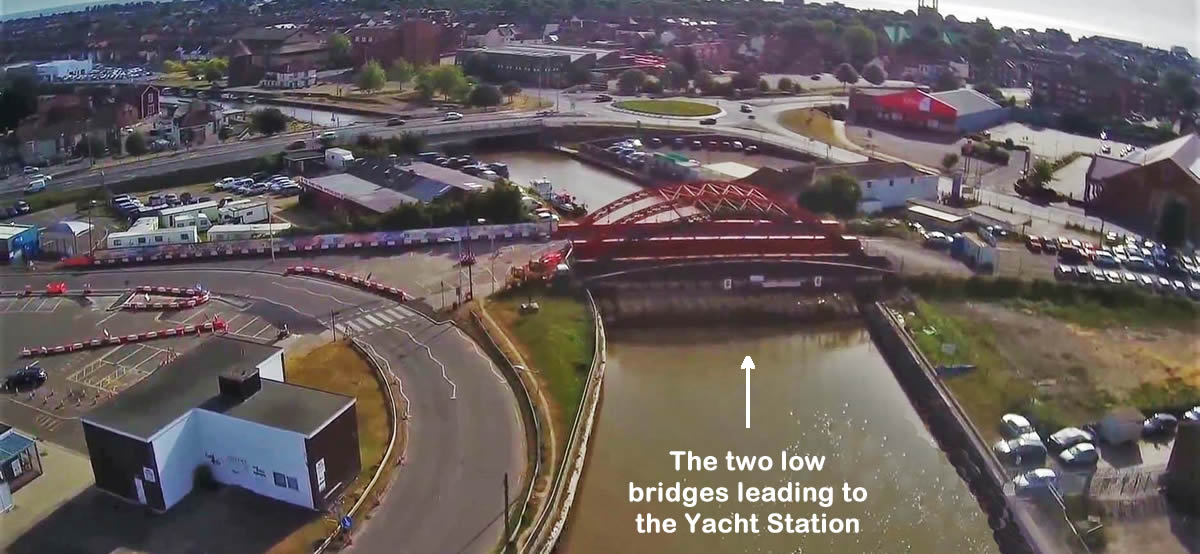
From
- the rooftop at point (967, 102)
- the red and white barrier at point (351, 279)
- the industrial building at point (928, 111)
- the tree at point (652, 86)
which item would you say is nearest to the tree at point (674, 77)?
the tree at point (652, 86)

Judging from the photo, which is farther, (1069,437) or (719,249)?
(719,249)

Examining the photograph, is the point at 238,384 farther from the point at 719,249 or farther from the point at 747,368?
the point at 719,249

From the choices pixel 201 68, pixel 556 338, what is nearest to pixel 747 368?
pixel 556 338

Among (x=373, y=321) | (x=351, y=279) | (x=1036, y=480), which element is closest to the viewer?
(x=1036, y=480)

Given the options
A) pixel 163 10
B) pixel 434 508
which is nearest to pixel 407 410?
pixel 434 508

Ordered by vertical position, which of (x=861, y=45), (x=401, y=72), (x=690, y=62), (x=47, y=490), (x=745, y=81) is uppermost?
(x=861, y=45)

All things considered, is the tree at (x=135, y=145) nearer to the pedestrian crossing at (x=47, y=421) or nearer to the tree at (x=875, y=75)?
the pedestrian crossing at (x=47, y=421)
